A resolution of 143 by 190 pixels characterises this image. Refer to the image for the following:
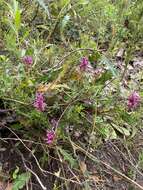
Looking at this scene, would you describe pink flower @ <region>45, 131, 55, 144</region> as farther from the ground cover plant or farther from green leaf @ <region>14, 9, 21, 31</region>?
green leaf @ <region>14, 9, 21, 31</region>

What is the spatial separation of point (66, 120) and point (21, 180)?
303mm

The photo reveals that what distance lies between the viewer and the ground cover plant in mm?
1880

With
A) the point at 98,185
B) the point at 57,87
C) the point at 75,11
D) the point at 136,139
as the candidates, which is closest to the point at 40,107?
the point at 57,87

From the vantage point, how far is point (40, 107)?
1787 mm

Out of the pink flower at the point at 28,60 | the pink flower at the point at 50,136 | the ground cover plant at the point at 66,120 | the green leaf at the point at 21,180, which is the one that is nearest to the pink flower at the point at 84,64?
the ground cover plant at the point at 66,120

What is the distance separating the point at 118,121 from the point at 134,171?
0.23 metres

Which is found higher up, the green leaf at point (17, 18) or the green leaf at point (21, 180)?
the green leaf at point (17, 18)

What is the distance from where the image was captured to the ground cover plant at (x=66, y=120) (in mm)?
1880

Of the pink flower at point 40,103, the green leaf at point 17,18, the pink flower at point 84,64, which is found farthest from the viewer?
the green leaf at point 17,18

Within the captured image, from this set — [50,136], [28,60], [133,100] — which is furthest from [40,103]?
[133,100]

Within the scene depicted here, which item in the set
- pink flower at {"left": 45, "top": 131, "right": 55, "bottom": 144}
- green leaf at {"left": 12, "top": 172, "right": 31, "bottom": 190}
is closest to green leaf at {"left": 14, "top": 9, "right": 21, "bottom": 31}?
pink flower at {"left": 45, "top": 131, "right": 55, "bottom": 144}

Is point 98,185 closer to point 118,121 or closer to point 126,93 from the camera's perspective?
point 118,121

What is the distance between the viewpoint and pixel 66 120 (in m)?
1.91

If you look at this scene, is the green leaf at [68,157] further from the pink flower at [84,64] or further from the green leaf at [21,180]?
the pink flower at [84,64]
